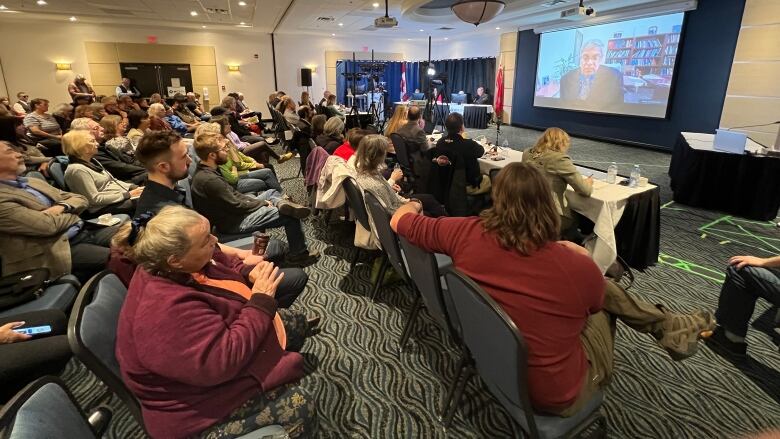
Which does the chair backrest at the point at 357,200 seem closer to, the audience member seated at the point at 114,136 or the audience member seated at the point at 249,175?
the audience member seated at the point at 249,175

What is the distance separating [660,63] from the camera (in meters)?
8.15

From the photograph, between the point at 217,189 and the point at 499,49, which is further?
the point at 499,49

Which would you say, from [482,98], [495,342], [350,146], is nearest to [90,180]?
[350,146]

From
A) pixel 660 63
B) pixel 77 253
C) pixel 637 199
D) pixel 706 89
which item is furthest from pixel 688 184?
pixel 77 253

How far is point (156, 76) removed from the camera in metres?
12.2

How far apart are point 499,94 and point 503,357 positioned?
12.8 m

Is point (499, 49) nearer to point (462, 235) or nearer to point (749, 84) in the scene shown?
point (749, 84)

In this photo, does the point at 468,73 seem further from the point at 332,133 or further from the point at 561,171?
the point at 561,171

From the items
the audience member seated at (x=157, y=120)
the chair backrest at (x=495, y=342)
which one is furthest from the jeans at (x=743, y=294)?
the audience member seated at (x=157, y=120)

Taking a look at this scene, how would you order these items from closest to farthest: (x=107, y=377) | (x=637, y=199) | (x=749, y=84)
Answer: (x=107, y=377)
(x=637, y=199)
(x=749, y=84)

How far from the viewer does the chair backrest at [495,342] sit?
44.8 inches

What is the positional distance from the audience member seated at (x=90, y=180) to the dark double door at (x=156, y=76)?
10896mm

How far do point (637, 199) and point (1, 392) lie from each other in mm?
3865

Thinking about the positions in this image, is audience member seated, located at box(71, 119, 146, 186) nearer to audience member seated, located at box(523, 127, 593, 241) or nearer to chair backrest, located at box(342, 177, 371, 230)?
chair backrest, located at box(342, 177, 371, 230)
